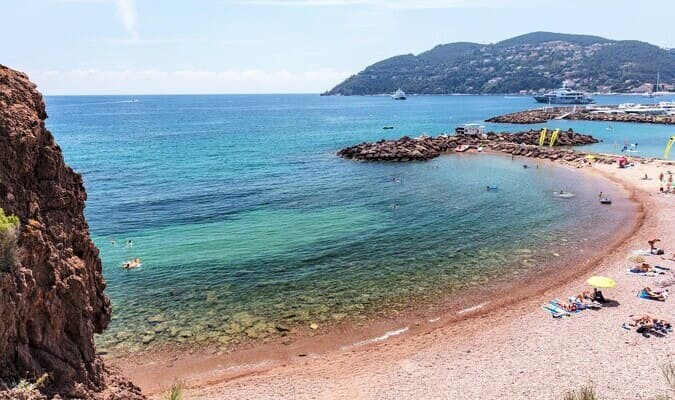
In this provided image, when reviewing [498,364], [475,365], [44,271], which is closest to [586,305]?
[498,364]

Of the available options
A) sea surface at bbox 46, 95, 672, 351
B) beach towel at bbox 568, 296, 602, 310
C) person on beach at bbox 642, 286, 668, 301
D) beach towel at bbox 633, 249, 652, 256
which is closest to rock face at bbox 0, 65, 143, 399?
sea surface at bbox 46, 95, 672, 351

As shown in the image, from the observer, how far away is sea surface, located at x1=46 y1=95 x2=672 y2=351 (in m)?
26.2

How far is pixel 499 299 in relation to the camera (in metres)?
27.4

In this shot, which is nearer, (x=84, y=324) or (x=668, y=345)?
(x=84, y=324)

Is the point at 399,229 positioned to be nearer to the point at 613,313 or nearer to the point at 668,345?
the point at 613,313

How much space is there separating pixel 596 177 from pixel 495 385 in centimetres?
5119

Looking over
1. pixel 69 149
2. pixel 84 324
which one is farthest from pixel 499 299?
pixel 69 149

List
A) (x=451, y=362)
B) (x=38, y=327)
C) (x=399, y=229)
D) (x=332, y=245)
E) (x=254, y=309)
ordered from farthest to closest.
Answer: (x=399, y=229) → (x=332, y=245) → (x=254, y=309) → (x=451, y=362) → (x=38, y=327)

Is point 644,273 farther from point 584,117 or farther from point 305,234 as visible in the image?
point 584,117

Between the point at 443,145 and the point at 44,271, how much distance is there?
79.7 m

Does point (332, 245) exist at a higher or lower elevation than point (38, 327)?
lower

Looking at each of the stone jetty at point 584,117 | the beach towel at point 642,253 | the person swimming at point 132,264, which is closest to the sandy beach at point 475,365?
the beach towel at point 642,253

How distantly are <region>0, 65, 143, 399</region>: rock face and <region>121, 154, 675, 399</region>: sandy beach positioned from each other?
6.88m

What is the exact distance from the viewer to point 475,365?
20141mm
